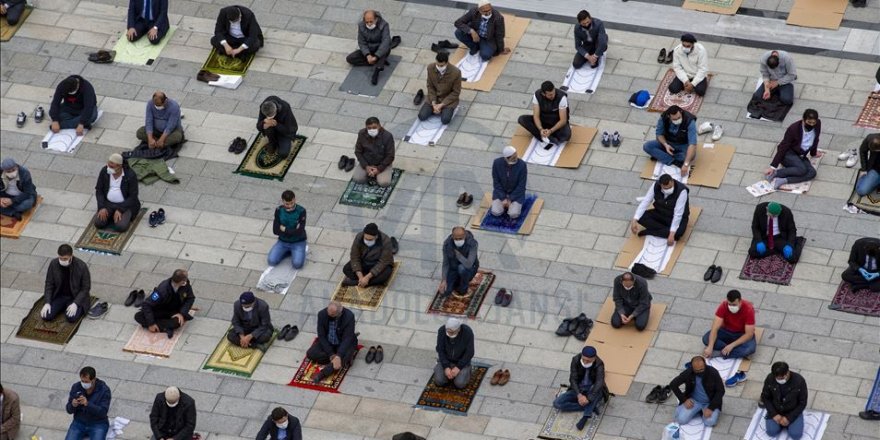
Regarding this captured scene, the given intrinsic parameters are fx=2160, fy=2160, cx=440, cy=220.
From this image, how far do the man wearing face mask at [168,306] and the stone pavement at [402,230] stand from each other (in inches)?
17.1

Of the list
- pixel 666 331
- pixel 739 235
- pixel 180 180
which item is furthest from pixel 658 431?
pixel 180 180

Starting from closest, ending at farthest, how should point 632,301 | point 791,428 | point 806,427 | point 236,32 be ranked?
1. point 791,428
2. point 806,427
3. point 632,301
4. point 236,32

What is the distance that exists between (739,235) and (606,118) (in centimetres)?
419

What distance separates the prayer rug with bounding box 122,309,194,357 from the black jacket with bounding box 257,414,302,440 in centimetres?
361

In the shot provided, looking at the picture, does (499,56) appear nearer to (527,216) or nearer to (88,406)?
(527,216)

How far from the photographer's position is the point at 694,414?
33500 mm

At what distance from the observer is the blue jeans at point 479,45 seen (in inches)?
1620

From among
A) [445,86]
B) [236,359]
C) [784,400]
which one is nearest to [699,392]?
[784,400]

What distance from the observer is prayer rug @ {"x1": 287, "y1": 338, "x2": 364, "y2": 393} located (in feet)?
116

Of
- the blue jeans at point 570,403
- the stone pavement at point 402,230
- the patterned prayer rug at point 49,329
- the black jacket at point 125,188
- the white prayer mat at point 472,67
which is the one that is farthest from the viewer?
the white prayer mat at point 472,67

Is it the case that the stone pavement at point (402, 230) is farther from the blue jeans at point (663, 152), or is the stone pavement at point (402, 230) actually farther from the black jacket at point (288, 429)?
the black jacket at point (288, 429)

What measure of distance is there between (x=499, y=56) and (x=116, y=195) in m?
8.12

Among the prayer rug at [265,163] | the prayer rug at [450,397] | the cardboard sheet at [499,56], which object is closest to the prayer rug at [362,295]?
the prayer rug at [450,397]

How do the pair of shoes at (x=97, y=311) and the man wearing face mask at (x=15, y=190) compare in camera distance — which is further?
the man wearing face mask at (x=15, y=190)
